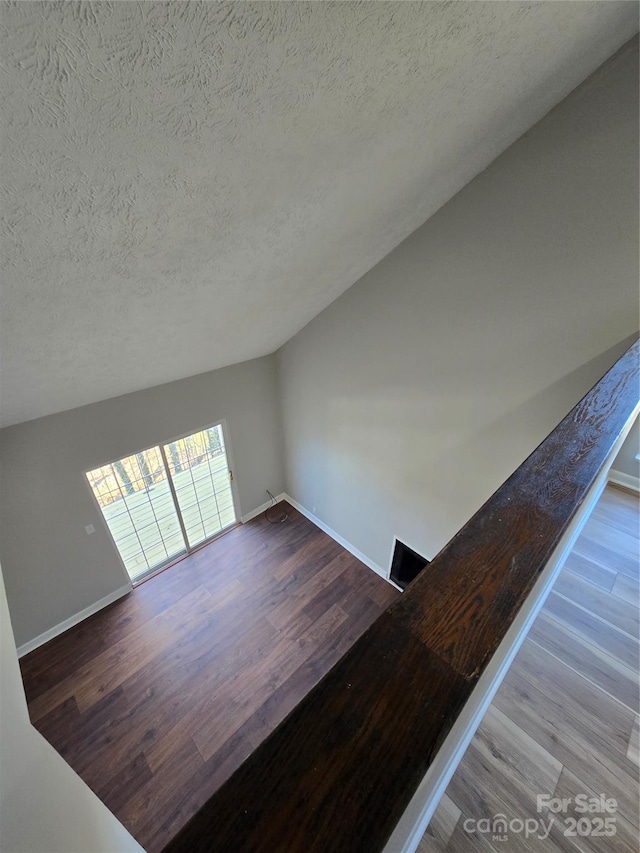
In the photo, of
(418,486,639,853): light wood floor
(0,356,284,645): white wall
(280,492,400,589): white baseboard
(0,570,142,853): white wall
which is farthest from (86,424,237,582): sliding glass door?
(418,486,639,853): light wood floor

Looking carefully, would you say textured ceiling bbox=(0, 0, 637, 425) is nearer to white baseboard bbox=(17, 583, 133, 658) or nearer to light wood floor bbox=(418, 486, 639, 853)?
light wood floor bbox=(418, 486, 639, 853)

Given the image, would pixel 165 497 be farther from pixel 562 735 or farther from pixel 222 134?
pixel 562 735

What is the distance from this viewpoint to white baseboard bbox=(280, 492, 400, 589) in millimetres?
3954

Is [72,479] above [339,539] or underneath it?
above

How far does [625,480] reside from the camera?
246cm

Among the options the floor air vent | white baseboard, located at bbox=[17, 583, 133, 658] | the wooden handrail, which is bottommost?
white baseboard, located at bbox=[17, 583, 133, 658]

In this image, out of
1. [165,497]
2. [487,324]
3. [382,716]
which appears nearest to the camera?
[382,716]

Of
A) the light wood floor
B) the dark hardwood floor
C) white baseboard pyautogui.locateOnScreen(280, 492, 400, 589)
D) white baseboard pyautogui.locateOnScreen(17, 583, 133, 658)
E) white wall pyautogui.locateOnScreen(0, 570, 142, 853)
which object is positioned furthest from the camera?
white baseboard pyautogui.locateOnScreen(280, 492, 400, 589)

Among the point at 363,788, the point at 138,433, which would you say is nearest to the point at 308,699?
the point at 363,788

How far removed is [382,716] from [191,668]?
3.67 meters

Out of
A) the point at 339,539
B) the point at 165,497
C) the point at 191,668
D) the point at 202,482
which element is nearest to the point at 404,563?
the point at 339,539

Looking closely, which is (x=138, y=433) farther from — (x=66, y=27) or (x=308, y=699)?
(x=308, y=699)

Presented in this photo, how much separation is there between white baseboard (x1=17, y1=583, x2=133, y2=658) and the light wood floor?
392 centimetres

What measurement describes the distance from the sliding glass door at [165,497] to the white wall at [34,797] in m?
2.68
